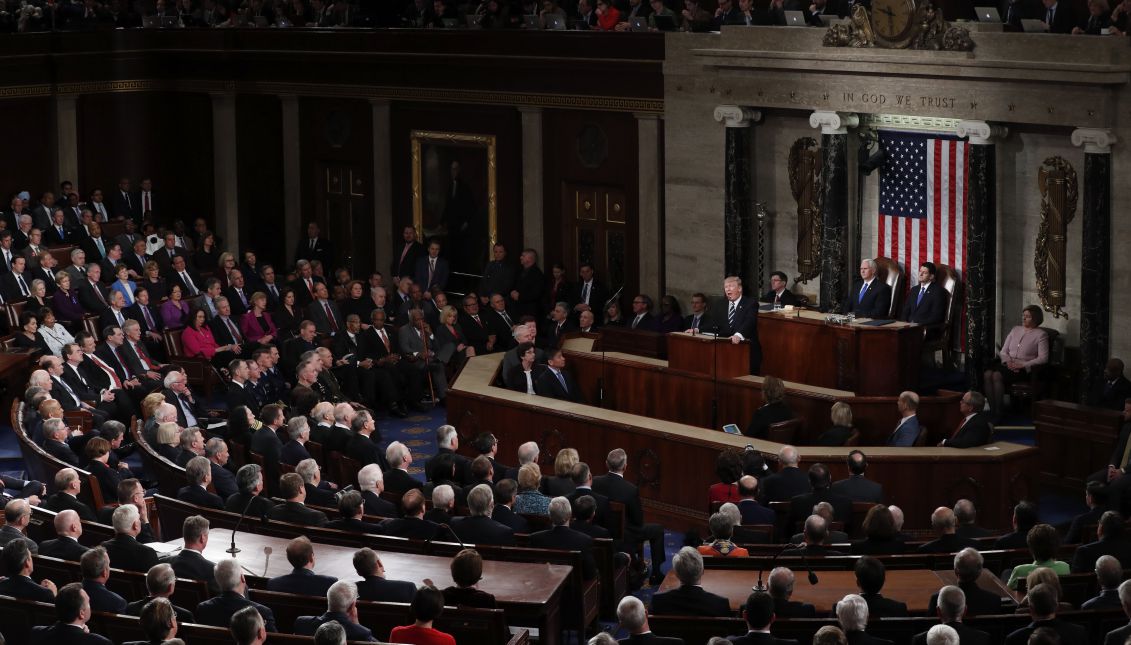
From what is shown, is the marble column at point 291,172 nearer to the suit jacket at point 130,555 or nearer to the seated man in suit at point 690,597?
the suit jacket at point 130,555

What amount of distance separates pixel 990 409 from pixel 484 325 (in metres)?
5.47

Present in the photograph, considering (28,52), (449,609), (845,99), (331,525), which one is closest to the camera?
(449,609)

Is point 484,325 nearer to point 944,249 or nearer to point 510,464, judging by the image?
point 510,464

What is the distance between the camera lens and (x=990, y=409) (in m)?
15.2

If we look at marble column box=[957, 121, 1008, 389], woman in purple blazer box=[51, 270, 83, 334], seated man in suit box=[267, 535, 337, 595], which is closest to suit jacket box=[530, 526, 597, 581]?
seated man in suit box=[267, 535, 337, 595]

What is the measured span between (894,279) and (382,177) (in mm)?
7507

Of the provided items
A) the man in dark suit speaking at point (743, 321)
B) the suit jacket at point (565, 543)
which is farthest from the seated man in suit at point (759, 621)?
the man in dark suit speaking at point (743, 321)

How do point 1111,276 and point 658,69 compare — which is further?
point 658,69

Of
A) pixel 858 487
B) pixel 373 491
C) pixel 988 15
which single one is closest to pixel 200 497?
pixel 373 491

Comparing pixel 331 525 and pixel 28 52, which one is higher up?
pixel 28 52

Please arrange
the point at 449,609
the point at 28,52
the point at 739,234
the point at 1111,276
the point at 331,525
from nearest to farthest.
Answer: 1. the point at 449,609
2. the point at 331,525
3. the point at 1111,276
4. the point at 739,234
5. the point at 28,52

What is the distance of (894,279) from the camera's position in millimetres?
16266

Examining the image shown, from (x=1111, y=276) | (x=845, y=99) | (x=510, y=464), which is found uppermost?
(x=845, y=99)

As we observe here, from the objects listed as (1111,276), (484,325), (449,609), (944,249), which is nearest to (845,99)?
(944,249)
